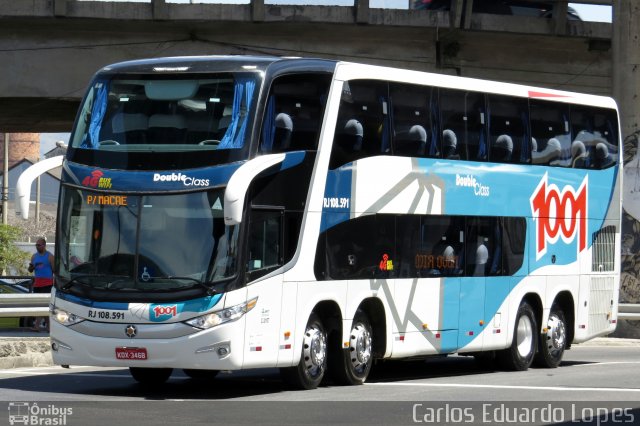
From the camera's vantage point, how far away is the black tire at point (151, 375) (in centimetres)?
1712

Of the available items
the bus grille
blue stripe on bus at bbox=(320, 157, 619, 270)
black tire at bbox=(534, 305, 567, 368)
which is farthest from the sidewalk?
the bus grille

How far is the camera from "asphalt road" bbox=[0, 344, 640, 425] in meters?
12.9

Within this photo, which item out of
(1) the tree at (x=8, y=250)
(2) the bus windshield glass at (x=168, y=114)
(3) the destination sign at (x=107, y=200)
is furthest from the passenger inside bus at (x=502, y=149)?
(1) the tree at (x=8, y=250)

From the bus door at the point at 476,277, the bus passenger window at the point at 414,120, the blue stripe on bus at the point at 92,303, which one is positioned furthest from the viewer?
the bus door at the point at 476,277

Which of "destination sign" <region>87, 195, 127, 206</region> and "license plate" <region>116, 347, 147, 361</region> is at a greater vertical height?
"destination sign" <region>87, 195, 127, 206</region>

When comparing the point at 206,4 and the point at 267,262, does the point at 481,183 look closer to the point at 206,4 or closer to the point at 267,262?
the point at 267,262

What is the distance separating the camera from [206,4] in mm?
28000

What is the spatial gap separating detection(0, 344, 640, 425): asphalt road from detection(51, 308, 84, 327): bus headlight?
31.0 inches

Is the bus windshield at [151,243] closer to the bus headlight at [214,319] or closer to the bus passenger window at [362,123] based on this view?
the bus headlight at [214,319]

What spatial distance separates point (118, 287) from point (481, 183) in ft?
20.3

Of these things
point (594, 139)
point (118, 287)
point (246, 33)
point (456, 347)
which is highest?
point (246, 33)

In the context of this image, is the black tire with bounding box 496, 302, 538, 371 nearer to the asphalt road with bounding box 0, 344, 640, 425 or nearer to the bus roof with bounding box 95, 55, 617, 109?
the asphalt road with bounding box 0, 344, 640, 425

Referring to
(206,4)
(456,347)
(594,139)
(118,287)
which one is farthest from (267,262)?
(206,4)

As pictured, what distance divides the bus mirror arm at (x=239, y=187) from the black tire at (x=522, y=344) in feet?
21.5
